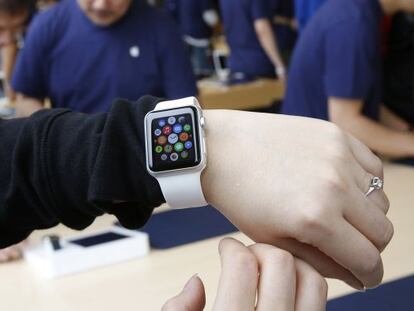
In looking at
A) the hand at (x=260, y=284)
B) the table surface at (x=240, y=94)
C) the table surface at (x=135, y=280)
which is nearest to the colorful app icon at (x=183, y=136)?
the hand at (x=260, y=284)

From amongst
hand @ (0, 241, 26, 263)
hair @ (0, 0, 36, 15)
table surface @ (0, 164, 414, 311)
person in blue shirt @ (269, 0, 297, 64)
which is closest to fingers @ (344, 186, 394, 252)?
table surface @ (0, 164, 414, 311)

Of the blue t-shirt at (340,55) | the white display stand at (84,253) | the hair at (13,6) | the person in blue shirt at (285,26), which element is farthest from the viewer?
the person in blue shirt at (285,26)

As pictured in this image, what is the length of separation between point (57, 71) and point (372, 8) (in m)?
0.93

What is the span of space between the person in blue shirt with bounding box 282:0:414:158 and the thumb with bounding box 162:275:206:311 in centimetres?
121

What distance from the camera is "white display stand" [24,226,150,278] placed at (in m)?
1.13

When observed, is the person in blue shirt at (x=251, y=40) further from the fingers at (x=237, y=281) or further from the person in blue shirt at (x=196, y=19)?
the fingers at (x=237, y=281)

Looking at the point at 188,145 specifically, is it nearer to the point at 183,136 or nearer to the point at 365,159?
the point at 183,136

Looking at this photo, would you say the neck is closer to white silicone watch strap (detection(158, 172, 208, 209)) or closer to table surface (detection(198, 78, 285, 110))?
table surface (detection(198, 78, 285, 110))

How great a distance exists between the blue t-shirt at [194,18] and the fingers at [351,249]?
4289mm

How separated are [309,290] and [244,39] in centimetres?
335

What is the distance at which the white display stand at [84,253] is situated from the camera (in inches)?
44.6

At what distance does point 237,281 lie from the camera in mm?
578

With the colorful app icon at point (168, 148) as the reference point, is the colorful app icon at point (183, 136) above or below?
above

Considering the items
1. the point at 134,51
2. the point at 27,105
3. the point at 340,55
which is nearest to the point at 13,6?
the point at 27,105
